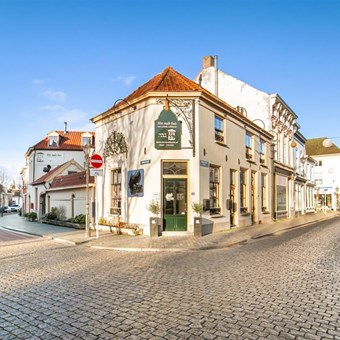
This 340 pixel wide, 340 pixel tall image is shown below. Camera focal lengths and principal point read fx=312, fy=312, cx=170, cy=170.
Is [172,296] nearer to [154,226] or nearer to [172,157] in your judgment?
[154,226]

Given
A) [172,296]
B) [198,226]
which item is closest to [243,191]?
[198,226]

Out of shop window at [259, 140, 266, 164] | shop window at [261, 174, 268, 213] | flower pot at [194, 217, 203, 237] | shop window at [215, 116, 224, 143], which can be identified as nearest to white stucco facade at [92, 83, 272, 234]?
shop window at [215, 116, 224, 143]

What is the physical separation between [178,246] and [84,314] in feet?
22.1

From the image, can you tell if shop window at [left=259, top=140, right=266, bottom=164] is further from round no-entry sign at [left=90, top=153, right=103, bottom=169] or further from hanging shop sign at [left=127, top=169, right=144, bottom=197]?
round no-entry sign at [left=90, top=153, right=103, bottom=169]

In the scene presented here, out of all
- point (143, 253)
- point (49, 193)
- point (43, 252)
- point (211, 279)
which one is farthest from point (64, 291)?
point (49, 193)

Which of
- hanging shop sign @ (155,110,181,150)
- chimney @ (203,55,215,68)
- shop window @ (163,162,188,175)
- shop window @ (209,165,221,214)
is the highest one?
chimney @ (203,55,215,68)

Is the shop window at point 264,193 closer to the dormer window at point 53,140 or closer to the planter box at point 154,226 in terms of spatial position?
the planter box at point 154,226

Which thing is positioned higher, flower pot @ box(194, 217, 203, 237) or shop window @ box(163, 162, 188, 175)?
shop window @ box(163, 162, 188, 175)

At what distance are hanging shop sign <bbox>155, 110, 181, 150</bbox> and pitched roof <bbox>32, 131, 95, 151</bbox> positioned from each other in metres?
29.1

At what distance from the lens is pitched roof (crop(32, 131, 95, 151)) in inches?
1570

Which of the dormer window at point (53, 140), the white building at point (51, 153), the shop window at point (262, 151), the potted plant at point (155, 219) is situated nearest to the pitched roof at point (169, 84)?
the potted plant at point (155, 219)

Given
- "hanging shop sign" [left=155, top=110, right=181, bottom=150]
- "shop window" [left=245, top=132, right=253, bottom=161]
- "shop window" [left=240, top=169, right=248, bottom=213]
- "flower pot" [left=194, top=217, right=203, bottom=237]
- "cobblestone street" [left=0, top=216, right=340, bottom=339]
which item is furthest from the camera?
"shop window" [left=245, top=132, right=253, bottom=161]

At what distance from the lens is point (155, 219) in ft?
43.9

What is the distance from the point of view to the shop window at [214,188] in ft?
51.1
